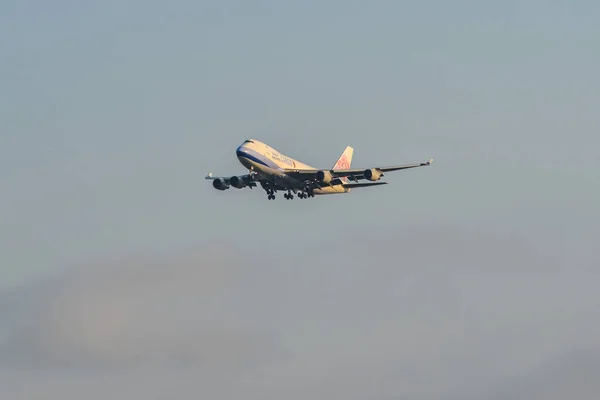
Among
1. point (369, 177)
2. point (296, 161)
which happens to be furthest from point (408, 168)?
point (296, 161)

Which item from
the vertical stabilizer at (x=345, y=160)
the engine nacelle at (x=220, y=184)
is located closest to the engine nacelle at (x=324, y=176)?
the engine nacelle at (x=220, y=184)

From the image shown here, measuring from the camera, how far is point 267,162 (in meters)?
127

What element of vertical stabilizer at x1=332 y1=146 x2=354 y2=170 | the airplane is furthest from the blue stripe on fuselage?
vertical stabilizer at x1=332 y1=146 x2=354 y2=170

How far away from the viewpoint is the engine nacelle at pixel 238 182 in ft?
432

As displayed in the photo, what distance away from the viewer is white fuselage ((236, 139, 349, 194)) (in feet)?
413

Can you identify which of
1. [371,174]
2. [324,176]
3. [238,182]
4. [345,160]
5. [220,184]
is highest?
[345,160]

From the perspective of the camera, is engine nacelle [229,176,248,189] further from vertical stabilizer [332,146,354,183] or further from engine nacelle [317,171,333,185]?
vertical stabilizer [332,146,354,183]

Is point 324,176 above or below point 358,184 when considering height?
below

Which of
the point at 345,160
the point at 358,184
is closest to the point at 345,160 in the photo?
the point at 345,160

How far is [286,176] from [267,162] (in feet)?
9.32

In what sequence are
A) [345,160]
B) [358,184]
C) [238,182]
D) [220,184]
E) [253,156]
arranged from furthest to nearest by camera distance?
[345,160], [220,184], [358,184], [238,182], [253,156]

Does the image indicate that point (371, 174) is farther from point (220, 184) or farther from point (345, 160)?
point (345, 160)

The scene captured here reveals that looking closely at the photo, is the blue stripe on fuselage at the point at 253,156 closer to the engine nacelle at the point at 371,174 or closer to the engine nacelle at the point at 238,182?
the engine nacelle at the point at 238,182

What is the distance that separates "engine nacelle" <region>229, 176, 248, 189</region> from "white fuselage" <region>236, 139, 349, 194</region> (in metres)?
4.45
